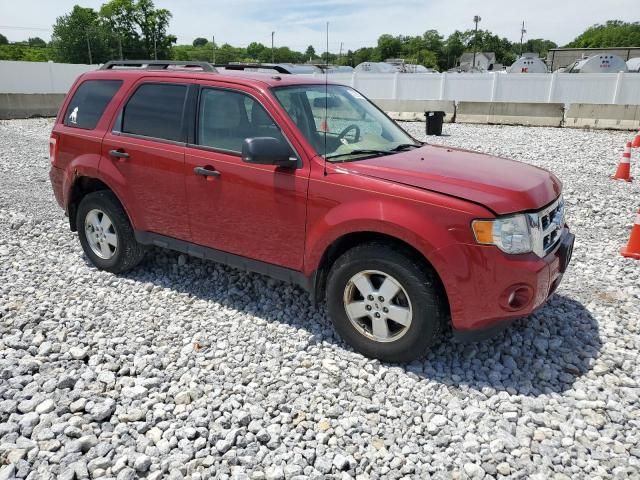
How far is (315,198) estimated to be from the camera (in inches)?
146

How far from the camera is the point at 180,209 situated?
4496mm

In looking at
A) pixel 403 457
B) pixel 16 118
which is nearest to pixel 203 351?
pixel 403 457

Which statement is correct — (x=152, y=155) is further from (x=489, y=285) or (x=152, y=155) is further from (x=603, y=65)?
(x=603, y=65)

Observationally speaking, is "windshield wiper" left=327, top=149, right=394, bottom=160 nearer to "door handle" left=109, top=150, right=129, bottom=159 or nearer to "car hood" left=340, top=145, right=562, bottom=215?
"car hood" left=340, top=145, right=562, bottom=215

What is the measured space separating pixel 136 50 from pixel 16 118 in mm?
60443

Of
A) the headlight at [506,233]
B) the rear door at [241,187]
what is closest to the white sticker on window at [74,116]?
the rear door at [241,187]

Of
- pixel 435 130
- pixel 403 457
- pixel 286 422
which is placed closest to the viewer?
pixel 403 457

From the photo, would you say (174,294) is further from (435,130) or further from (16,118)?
(16,118)

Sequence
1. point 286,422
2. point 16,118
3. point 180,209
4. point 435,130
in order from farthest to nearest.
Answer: point 16,118, point 435,130, point 180,209, point 286,422

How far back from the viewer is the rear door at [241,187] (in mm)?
3861

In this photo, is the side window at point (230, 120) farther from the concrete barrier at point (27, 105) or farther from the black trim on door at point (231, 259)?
the concrete barrier at point (27, 105)

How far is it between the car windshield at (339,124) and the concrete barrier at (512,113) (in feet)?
49.9

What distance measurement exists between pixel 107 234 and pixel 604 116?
16794 millimetres

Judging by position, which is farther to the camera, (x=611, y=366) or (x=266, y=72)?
(x=266, y=72)
